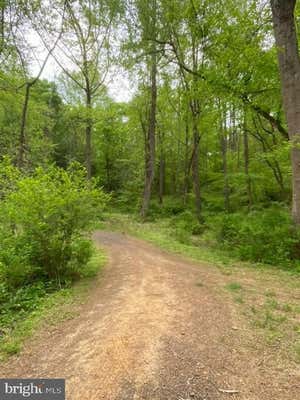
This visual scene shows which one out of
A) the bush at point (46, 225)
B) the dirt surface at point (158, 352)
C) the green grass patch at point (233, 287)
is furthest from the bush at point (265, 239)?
the bush at point (46, 225)

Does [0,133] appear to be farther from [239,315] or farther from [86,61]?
[239,315]

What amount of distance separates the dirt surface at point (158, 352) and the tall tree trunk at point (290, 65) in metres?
3.89

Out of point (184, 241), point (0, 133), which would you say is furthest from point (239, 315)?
point (0, 133)

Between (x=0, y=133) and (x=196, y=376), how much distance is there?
18369 millimetres

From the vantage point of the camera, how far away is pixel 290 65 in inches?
251

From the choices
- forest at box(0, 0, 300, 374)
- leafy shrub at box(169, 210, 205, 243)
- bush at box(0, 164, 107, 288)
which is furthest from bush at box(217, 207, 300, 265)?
bush at box(0, 164, 107, 288)

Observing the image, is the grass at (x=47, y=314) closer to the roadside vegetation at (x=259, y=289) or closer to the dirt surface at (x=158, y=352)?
the dirt surface at (x=158, y=352)

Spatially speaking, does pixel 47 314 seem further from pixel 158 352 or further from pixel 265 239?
pixel 265 239

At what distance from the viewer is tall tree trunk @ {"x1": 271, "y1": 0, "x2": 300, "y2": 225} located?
6.28 meters

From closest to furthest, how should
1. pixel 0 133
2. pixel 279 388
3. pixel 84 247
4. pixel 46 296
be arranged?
pixel 279 388, pixel 46 296, pixel 84 247, pixel 0 133

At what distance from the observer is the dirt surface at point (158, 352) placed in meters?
2.29

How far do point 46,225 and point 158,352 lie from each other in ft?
11.2

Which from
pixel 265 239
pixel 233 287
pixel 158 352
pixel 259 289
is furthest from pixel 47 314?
pixel 265 239

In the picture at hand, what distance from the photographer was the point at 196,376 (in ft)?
7.96
